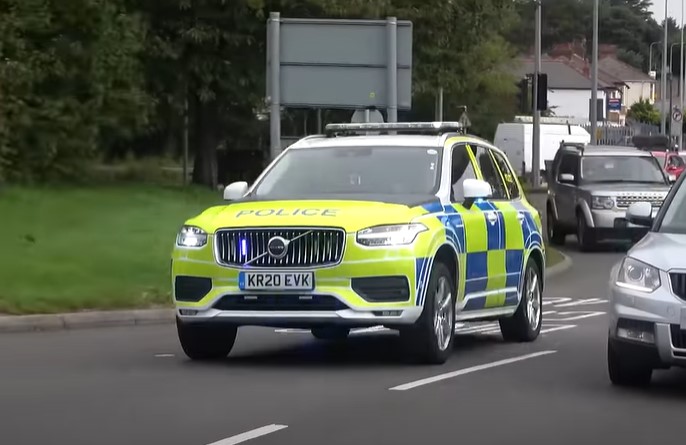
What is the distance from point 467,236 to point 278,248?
74.7 inches

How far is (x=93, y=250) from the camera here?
2061 cm

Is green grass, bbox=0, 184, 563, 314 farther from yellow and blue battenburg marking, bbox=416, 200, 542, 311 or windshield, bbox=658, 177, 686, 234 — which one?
windshield, bbox=658, 177, 686, 234

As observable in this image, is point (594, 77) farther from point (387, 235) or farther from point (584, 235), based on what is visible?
point (387, 235)

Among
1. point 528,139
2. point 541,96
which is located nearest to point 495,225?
point 541,96

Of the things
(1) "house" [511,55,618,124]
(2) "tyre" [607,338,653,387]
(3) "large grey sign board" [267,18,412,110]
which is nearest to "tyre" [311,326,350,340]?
(2) "tyre" [607,338,653,387]

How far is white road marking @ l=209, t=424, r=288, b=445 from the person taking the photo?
28.7 feet

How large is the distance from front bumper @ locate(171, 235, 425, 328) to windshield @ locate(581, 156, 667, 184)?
18434mm

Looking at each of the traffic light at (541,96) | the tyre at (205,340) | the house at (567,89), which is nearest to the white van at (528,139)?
the traffic light at (541,96)

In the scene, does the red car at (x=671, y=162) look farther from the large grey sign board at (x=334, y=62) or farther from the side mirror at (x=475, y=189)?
the side mirror at (x=475, y=189)

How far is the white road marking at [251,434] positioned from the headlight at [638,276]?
262cm

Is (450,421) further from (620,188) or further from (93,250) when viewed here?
(620,188)

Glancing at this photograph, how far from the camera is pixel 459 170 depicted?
13672 mm

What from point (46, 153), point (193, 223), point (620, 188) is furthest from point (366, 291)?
point (46, 153)

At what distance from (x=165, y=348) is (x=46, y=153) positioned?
1913 centimetres
